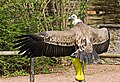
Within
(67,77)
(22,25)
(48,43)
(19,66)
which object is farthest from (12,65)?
(48,43)

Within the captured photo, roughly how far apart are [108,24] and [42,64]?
2786mm

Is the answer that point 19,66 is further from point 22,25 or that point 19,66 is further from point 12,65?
point 22,25

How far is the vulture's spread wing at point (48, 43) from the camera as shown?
4203 mm

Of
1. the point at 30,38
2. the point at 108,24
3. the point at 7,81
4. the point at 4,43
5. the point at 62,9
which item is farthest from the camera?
the point at 108,24

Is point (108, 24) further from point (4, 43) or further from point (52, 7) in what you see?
point (4, 43)

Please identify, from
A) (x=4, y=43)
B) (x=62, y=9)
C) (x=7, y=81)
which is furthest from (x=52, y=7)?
(x=7, y=81)

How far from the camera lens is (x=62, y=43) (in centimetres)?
422

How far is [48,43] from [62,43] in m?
0.17

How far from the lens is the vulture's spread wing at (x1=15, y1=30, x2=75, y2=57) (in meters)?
Answer: 4.20

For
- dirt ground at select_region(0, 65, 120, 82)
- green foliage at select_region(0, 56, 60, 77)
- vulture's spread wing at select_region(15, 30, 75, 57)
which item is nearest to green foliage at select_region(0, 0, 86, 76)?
green foliage at select_region(0, 56, 60, 77)

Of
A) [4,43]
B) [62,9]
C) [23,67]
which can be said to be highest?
[62,9]

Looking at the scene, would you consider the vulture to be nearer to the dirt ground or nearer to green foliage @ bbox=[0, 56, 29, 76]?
the dirt ground

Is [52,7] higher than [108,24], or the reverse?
[52,7]

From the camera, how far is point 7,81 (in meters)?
7.15
